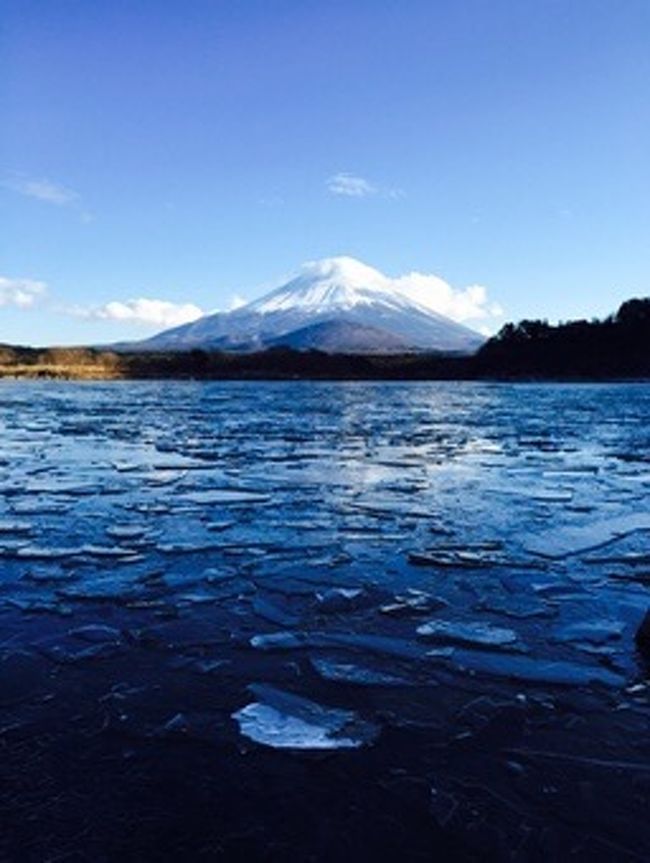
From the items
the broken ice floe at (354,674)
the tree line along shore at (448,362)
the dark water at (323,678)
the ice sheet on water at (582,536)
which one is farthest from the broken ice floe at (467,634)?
the tree line along shore at (448,362)

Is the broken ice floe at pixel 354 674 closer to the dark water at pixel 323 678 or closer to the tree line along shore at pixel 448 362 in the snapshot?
the dark water at pixel 323 678

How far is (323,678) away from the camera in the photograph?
13.9 ft

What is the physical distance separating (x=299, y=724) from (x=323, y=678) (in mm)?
562

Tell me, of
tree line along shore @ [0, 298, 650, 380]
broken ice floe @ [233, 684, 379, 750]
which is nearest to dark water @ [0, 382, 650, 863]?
broken ice floe @ [233, 684, 379, 750]

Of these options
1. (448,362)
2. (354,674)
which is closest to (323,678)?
(354,674)

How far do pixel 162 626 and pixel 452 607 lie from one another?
2104 mm

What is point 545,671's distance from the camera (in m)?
4.35

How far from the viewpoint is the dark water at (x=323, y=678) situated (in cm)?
288

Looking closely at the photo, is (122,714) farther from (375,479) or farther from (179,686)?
(375,479)

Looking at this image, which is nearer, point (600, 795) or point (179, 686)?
point (600, 795)

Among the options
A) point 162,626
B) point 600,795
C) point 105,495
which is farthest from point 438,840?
point 105,495

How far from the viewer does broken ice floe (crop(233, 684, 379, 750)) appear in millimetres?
3531

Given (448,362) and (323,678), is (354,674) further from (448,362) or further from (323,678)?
(448,362)

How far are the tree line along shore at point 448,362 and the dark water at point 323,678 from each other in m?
78.4
